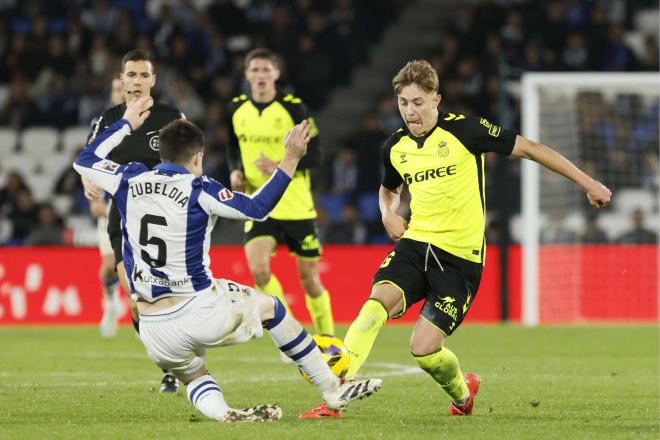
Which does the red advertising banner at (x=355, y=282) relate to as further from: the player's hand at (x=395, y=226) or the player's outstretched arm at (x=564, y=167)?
the player's outstretched arm at (x=564, y=167)

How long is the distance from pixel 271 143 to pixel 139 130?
237cm

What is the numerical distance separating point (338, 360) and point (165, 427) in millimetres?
1003

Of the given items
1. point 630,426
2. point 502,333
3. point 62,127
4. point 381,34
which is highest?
point 381,34

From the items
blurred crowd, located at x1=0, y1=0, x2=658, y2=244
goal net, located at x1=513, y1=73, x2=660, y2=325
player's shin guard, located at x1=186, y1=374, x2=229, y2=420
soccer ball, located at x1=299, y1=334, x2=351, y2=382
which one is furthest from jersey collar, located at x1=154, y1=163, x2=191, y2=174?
blurred crowd, located at x1=0, y1=0, x2=658, y2=244

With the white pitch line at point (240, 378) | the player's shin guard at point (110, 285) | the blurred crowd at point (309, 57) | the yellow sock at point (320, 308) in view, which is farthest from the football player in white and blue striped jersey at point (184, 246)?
the blurred crowd at point (309, 57)

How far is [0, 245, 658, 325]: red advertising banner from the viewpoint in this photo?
54.3 feet

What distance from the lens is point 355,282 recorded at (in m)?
16.8

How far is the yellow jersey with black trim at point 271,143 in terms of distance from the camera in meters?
11.1

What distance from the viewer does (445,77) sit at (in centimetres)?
2027

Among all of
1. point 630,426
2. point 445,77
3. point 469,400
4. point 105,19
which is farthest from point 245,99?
point 105,19

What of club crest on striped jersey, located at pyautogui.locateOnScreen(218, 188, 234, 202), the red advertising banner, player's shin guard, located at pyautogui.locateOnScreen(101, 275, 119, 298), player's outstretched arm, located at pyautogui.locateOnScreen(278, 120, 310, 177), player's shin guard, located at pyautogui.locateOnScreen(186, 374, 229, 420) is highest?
player's outstretched arm, located at pyautogui.locateOnScreen(278, 120, 310, 177)

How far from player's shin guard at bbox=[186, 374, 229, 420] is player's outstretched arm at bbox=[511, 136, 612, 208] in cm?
215

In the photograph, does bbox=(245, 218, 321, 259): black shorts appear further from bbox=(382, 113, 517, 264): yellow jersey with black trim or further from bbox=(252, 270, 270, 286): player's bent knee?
bbox=(382, 113, 517, 264): yellow jersey with black trim

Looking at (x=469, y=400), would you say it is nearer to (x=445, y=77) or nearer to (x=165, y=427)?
(x=165, y=427)
